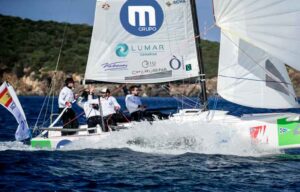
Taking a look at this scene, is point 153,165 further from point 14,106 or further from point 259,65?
point 14,106

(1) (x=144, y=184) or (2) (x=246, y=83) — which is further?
(2) (x=246, y=83)

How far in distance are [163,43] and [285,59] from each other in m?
3.94

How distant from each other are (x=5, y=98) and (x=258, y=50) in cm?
696

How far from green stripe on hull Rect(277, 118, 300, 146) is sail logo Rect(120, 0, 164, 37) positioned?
4.63m

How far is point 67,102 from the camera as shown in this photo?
16453mm

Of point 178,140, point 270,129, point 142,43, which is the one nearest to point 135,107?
point 142,43

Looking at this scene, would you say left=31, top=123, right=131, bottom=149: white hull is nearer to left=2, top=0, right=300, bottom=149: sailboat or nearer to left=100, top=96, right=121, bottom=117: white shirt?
left=2, top=0, right=300, bottom=149: sailboat

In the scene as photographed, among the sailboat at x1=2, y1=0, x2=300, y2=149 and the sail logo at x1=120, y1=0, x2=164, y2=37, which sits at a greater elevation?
the sail logo at x1=120, y1=0, x2=164, y2=37

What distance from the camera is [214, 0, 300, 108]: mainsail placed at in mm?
14406

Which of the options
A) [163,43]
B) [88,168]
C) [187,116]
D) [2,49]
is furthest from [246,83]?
[2,49]

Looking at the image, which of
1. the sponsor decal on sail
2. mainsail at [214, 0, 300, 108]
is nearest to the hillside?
mainsail at [214, 0, 300, 108]

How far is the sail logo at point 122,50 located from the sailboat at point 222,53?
3 centimetres

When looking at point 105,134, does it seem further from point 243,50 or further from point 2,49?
point 2,49

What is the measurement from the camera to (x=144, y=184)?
11.3 meters
